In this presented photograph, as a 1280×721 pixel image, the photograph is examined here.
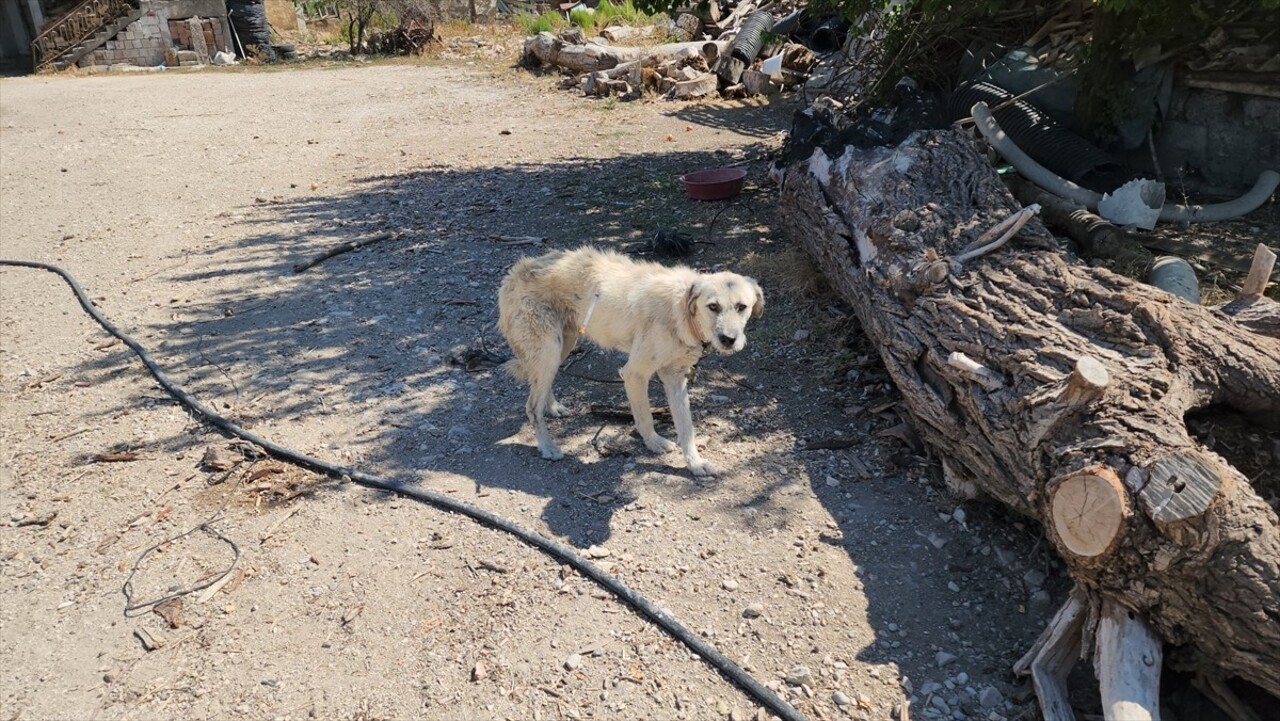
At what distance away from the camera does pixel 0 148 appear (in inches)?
553

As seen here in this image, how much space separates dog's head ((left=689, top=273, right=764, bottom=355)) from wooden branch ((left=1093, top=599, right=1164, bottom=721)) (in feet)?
6.92

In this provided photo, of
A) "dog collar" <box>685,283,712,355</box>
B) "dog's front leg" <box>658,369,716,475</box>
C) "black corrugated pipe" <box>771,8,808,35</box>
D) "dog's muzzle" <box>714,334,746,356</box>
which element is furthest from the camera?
"black corrugated pipe" <box>771,8,808,35</box>

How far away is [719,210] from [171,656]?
6861 mm

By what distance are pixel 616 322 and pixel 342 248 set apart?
4859 mm

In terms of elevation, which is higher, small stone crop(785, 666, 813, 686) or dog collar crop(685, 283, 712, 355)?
dog collar crop(685, 283, 712, 355)

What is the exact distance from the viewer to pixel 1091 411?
11.5 feet

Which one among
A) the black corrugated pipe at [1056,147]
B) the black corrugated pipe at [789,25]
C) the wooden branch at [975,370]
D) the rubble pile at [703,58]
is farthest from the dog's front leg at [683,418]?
the black corrugated pipe at [789,25]

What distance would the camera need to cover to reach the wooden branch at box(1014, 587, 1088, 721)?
11.0 ft

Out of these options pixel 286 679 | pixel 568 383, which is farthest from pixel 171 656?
pixel 568 383

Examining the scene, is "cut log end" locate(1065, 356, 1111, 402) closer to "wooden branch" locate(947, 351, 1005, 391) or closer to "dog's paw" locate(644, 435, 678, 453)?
"wooden branch" locate(947, 351, 1005, 391)

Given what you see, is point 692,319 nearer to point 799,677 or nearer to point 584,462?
point 584,462

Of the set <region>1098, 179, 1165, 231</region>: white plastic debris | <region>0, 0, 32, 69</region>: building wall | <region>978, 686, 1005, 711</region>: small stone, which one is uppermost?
<region>1098, 179, 1165, 231</region>: white plastic debris

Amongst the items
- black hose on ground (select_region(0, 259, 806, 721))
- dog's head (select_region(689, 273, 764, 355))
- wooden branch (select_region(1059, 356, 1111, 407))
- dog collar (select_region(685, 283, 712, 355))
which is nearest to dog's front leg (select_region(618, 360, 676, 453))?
dog collar (select_region(685, 283, 712, 355))

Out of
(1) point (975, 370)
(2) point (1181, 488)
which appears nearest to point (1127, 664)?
(2) point (1181, 488)
